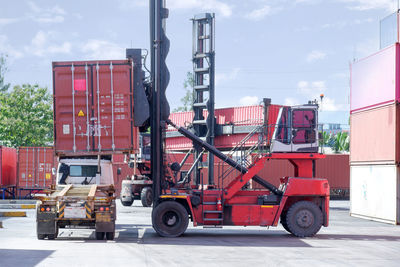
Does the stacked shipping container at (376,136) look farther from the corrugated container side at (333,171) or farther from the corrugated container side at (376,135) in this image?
the corrugated container side at (333,171)

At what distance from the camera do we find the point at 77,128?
15914mm

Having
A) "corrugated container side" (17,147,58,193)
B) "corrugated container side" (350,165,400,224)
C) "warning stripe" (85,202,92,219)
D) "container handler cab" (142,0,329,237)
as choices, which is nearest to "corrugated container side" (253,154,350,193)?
"corrugated container side" (17,147,58,193)

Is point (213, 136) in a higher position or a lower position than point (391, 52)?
lower

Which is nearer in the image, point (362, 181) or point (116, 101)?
point (116, 101)

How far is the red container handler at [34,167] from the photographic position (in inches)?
1374

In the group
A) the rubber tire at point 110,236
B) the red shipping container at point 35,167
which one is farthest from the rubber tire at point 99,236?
the red shipping container at point 35,167

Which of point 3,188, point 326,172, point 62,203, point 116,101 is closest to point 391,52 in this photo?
point 116,101

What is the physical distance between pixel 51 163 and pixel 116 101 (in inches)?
798

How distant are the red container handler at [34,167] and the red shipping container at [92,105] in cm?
1963

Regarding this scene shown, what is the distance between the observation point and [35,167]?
3500 cm

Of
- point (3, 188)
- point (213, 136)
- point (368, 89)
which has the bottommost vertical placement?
point (3, 188)

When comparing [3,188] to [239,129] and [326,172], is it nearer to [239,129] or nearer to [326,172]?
[239,129]

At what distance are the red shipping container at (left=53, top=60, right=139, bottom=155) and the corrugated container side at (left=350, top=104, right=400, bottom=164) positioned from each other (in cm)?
1048

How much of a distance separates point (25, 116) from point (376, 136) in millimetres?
36914
